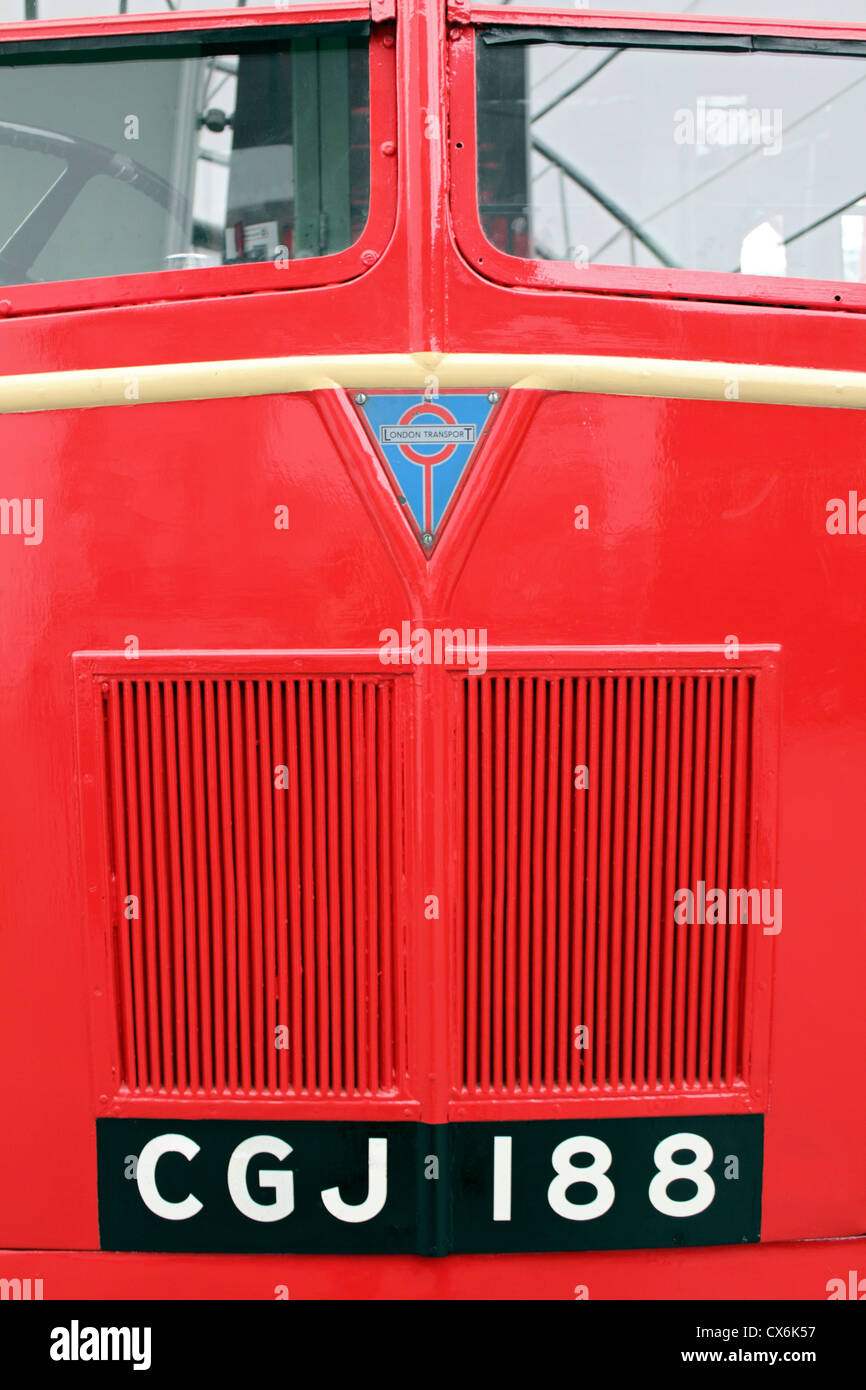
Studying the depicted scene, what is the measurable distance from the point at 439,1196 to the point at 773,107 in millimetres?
1704

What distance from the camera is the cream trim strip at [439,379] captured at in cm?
153

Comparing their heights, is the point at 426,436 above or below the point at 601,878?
above

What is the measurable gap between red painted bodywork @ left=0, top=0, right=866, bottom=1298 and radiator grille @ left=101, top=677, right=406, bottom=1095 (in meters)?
0.04

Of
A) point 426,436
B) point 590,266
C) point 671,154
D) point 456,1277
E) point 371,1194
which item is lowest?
point 456,1277

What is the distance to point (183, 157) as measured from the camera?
1.58 m

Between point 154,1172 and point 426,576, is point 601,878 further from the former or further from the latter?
point 154,1172

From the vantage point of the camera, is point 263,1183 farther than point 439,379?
Yes

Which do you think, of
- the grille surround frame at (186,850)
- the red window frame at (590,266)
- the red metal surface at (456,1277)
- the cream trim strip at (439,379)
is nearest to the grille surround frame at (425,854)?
the grille surround frame at (186,850)

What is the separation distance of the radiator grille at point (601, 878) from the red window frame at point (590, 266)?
569mm

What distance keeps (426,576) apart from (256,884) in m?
0.54

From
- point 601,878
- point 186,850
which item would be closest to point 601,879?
point 601,878

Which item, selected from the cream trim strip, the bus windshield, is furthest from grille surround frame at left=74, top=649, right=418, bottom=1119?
the bus windshield

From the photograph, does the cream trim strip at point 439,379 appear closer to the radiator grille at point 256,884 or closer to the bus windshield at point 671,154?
the bus windshield at point 671,154
